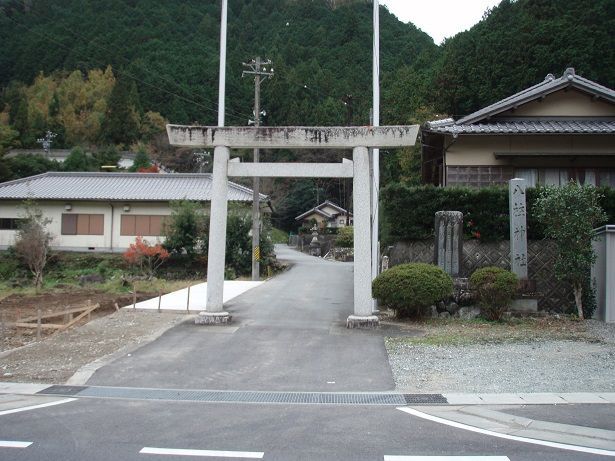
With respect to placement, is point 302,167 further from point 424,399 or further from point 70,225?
point 70,225

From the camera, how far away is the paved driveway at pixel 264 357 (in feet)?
28.5

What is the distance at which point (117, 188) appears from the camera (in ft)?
122

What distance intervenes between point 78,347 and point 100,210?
27047 mm

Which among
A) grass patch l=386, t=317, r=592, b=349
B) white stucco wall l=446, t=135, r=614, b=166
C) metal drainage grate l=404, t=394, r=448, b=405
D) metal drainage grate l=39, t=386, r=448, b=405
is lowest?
metal drainage grate l=39, t=386, r=448, b=405

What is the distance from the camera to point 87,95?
233ft

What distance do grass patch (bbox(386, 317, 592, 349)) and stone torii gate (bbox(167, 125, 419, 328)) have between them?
143 centimetres

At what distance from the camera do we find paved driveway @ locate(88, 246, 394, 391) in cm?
868

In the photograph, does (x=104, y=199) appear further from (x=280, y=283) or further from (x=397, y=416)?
(x=397, y=416)

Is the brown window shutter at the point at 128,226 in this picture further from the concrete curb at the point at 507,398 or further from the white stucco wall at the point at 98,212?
the concrete curb at the point at 507,398

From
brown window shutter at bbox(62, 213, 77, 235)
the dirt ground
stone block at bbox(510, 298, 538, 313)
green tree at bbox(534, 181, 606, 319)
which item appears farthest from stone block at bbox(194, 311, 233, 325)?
brown window shutter at bbox(62, 213, 77, 235)

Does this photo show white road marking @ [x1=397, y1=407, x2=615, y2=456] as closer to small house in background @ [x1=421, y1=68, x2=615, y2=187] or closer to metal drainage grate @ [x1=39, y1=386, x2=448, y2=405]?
metal drainage grate @ [x1=39, y1=386, x2=448, y2=405]

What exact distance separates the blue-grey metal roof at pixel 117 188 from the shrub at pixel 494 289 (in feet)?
72.5

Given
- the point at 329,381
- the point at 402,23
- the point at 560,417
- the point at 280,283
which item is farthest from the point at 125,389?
the point at 402,23

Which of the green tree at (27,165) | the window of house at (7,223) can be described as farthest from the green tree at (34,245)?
the green tree at (27,165)
